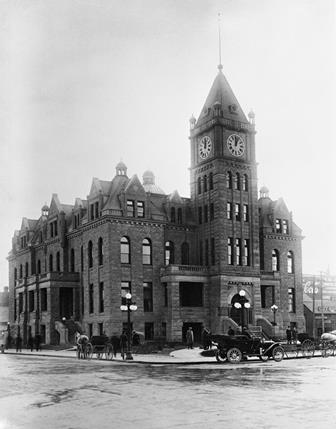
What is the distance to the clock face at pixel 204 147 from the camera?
55.5 meters

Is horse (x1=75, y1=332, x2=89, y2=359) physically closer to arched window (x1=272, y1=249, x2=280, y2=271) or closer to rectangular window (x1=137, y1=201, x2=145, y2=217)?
rectangular window (x1=137, y1=201, x2=145, y2=217)

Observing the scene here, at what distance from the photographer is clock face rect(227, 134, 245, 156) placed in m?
55.1

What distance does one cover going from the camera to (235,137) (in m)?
55.4

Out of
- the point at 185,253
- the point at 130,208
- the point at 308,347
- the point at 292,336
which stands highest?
the point at 130,208

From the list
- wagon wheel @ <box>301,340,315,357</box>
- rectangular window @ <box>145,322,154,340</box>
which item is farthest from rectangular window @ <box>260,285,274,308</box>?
wagon wheel @ <box>301,340,315,357</box>

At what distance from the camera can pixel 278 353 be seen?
31.2m

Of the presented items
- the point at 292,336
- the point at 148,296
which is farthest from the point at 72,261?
the point at 292,336

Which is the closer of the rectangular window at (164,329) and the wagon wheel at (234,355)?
the wagon wheel at (234,355)

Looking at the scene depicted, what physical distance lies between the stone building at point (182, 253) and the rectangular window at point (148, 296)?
3.4 inches

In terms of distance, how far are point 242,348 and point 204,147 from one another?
2879 centimetres

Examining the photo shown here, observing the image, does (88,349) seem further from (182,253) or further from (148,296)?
(182,253)

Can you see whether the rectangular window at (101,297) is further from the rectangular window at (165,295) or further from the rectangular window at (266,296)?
the rectangular window at (266,296)

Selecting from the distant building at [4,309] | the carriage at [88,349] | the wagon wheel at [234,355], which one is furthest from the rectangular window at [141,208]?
the distant building at [4,309]

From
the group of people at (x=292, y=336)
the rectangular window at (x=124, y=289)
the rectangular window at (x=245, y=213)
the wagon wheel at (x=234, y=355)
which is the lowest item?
the group of people at (x=292, y=336)
